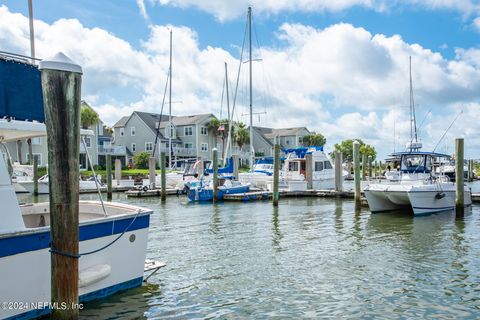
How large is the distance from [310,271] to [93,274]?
16.4 feet

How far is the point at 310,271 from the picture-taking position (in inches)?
404

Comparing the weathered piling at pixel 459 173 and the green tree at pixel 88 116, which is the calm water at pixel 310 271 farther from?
the green tree at pixel 88 116

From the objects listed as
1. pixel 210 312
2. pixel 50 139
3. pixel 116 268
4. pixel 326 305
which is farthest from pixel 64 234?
pixel 326 305

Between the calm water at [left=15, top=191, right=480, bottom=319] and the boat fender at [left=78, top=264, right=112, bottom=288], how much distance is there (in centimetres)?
58

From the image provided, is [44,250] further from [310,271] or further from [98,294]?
[310,271]

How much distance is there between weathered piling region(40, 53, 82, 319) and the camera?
5508mm

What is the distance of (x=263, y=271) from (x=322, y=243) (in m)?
3.97

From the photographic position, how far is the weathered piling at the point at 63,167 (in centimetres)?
551

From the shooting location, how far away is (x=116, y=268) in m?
7.83

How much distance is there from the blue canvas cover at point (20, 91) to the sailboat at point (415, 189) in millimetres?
16087

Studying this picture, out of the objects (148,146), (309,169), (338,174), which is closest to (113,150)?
(148,146)

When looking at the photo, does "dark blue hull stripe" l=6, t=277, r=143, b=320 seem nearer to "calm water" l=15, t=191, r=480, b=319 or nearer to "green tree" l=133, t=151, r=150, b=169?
"calm water" l=15, t=191, r=480, b=319

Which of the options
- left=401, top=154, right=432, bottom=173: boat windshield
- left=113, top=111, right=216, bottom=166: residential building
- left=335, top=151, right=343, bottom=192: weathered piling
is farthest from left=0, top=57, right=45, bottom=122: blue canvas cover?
left=113, top=111, right=216, bottom=166: residential building

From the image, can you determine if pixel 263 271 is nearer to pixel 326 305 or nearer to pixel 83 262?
pixel 326 305
